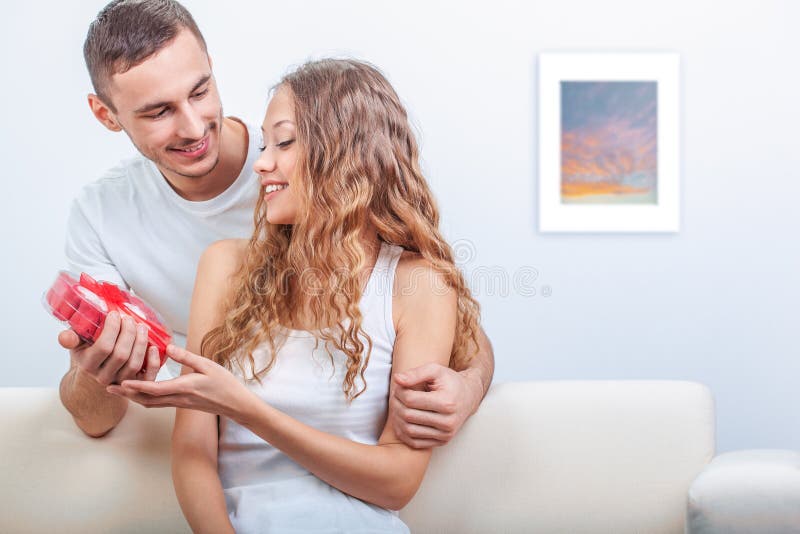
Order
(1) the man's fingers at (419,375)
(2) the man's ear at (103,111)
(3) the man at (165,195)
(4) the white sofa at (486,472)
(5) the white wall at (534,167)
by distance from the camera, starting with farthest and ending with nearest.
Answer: (5) the white wall at (534,167), (2) the man's ear at (103,111), (4) the white sofa at (486,472), (3) the man at (165,195), (1) the man's fingers at (419,375)

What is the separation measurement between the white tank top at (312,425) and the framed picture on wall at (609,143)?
1877 millimetres

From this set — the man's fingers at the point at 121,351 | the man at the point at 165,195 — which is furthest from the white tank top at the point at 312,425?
the man's fingers at the point at 121,351

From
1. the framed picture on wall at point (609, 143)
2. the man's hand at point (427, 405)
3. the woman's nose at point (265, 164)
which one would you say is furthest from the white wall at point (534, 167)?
the man's hand at point (427, 405)

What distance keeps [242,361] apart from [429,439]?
0.39 metres

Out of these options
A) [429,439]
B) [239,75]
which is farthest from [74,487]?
[239,75]

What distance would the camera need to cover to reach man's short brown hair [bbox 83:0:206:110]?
1.97 meters

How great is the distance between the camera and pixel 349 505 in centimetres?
160

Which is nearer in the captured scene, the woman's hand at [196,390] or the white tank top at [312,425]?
the woman's hand at [196,390]

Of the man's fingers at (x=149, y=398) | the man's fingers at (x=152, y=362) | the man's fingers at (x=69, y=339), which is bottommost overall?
the man's fingers at (x=149, y=398)

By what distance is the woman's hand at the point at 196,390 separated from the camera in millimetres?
1366

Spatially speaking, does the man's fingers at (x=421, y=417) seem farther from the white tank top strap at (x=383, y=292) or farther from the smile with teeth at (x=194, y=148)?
the smile with teeth at (x=194, y=148)

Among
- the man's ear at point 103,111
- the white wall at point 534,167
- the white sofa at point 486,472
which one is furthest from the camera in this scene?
the white wall at point 534,167

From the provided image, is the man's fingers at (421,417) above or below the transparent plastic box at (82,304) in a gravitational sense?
below

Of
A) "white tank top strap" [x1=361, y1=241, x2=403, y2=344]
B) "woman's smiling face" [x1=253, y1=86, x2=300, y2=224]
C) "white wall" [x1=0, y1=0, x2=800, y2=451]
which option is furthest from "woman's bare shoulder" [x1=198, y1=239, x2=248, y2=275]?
"white wall" [x1=0, y1=0, x2=800, y2=451]
